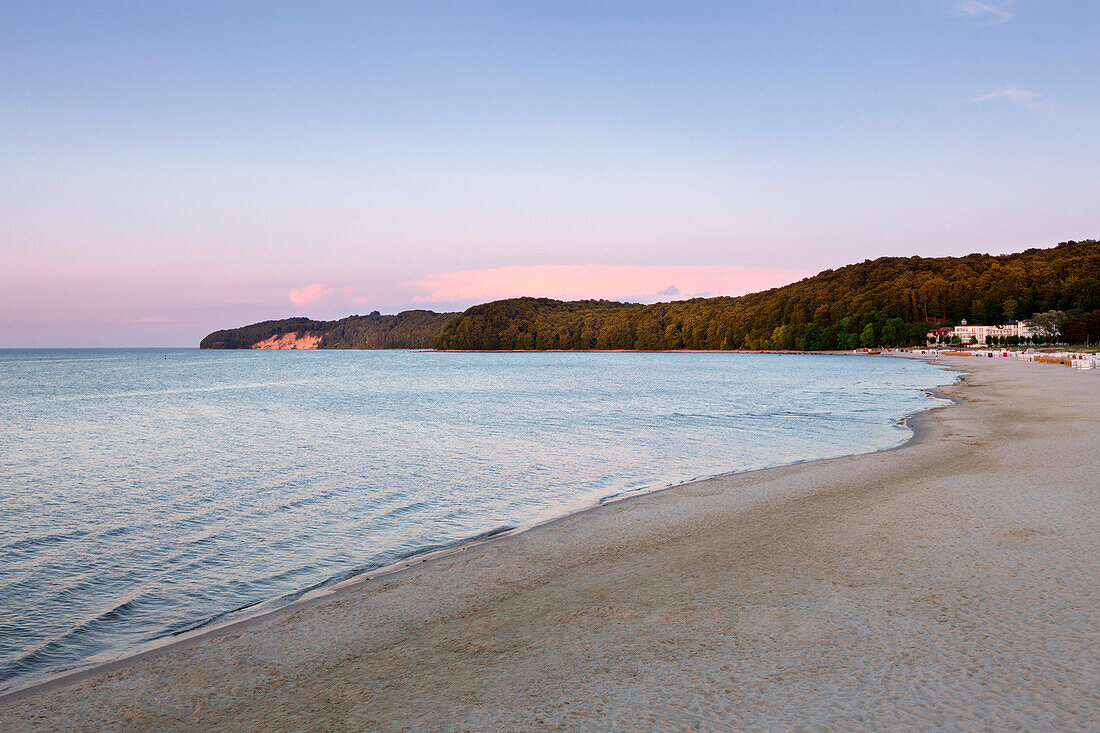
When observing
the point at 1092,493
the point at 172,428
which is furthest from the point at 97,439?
the point at 1092,493

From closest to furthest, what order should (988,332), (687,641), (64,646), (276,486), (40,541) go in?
(687,641)
(64,646)
(40,541)
(276,486)
(988,332)

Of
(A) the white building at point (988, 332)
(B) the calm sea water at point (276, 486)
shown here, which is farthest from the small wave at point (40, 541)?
(A) the white building at point (988, 332)

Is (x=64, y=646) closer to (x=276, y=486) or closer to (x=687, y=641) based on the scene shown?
(x=687, y=641)

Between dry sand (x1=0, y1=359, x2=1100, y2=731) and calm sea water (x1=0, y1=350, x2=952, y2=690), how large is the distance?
185 centimetres

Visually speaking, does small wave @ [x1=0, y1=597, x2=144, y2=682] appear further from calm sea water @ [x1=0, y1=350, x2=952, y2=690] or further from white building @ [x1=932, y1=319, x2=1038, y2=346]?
white building @ [x1=932, y1=319, x2=1038, y2=346]

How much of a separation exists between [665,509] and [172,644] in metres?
8.02

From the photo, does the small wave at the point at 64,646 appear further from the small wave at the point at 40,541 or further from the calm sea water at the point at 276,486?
the small wave at the point at 40,541

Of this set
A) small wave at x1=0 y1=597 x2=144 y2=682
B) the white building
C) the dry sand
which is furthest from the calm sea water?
the white building

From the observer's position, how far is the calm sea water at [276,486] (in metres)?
8.93

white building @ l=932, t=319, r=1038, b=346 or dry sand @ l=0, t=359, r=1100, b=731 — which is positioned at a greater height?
white building @ l=932, t=319, r=1038, b=346

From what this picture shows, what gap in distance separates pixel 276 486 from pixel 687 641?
13.5 metres

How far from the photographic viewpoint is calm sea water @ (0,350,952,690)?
8.93m

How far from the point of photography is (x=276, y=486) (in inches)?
668

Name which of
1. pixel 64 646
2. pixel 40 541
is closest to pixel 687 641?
pixel 64 646
